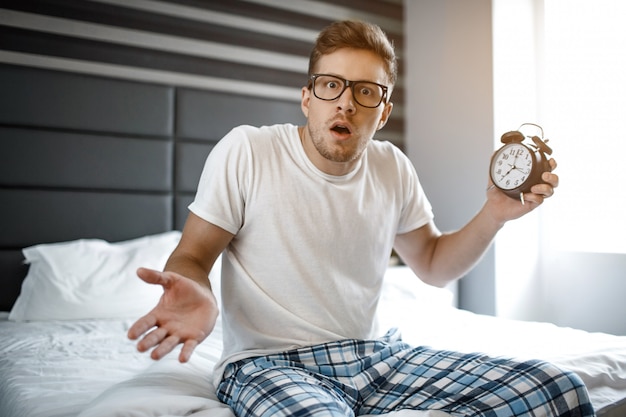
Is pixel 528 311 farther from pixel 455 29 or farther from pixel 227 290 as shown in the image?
pixel 227 290

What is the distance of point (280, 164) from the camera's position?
1.34 m

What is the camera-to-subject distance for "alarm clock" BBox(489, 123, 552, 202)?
1.37 m

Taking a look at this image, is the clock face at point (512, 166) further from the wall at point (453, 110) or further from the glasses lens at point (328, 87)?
the wall at point (453, 110)

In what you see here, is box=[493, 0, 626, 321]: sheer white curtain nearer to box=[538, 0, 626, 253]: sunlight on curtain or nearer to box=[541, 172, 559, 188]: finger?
box=[538, 0, 626, 253]: sunlight on curtain

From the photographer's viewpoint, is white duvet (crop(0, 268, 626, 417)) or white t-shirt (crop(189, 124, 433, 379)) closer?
white duvet (crop(0, 268, 626, 417))

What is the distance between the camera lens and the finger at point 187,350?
896 millimetres

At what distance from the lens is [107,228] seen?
108 inches

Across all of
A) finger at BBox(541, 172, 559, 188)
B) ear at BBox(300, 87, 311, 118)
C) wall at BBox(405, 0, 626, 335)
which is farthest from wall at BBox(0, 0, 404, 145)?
finger at BBox(541, 172, 559, 188)

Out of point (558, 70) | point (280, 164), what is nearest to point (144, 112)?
point (280, 164)

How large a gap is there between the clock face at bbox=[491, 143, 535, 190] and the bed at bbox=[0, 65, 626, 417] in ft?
1.75

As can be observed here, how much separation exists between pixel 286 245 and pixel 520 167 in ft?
2.03

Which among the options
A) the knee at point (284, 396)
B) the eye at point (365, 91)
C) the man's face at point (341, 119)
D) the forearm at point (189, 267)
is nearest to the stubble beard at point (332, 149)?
the man's face at point (341, 119)

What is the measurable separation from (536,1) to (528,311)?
5.87 feet

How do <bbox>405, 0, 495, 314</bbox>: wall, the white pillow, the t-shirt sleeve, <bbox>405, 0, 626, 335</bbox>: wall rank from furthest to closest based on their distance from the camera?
<bbox>405, 0, 495, 314</bbox>: wall < <bbox>405, 0, 626, 335</bbox>: wall < the white pillow < the t-shirt sleeve
